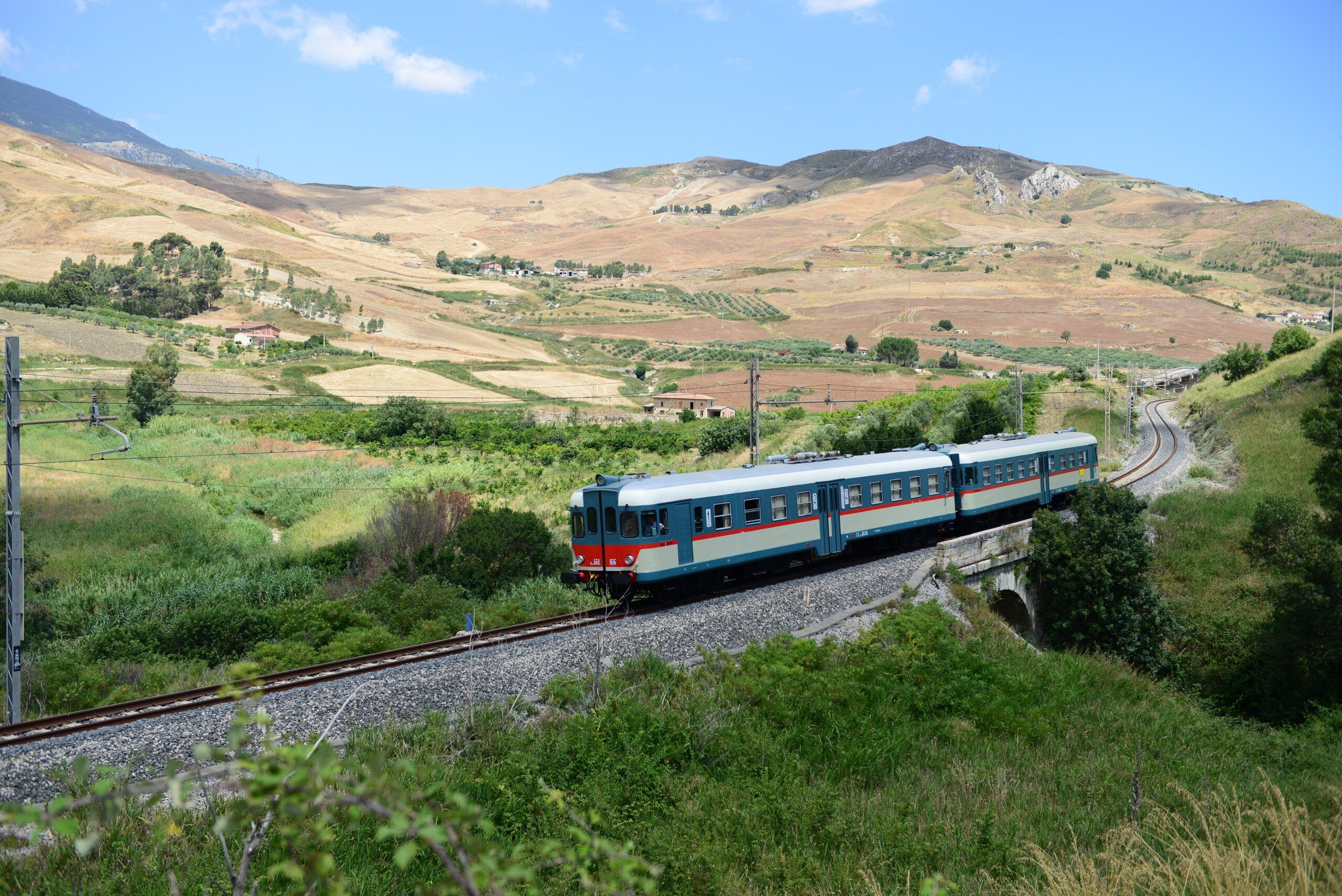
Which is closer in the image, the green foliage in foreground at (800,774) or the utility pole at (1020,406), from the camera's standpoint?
the green foliage in foreground at (800,774)

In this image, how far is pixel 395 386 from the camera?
8581 cm

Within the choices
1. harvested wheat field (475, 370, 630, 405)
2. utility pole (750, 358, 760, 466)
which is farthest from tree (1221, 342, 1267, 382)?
utility pole (750, 358, 760, 466)

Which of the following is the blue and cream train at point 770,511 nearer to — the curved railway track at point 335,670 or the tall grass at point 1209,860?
the curved railway track at point 335,670

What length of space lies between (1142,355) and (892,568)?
124 metres

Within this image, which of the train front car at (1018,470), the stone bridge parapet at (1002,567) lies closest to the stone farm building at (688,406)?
the train front car at (1018,470)

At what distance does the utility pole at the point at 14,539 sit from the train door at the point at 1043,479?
28.0 metres

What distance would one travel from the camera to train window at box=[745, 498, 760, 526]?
20.2 m

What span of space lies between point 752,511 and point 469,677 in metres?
8.69

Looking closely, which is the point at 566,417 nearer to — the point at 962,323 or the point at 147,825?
the point at 147,825

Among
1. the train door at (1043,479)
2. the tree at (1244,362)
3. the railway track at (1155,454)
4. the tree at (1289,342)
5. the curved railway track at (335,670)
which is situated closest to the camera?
the curved railway track at (335,670)

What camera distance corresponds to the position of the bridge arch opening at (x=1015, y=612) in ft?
87.5

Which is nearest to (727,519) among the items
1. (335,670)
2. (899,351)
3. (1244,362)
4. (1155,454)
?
(335,670)

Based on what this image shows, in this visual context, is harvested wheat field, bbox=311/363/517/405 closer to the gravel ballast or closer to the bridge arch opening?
the bridge arch opening

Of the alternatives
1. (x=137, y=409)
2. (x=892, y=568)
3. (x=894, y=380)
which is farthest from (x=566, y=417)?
(x=892, y=568)
